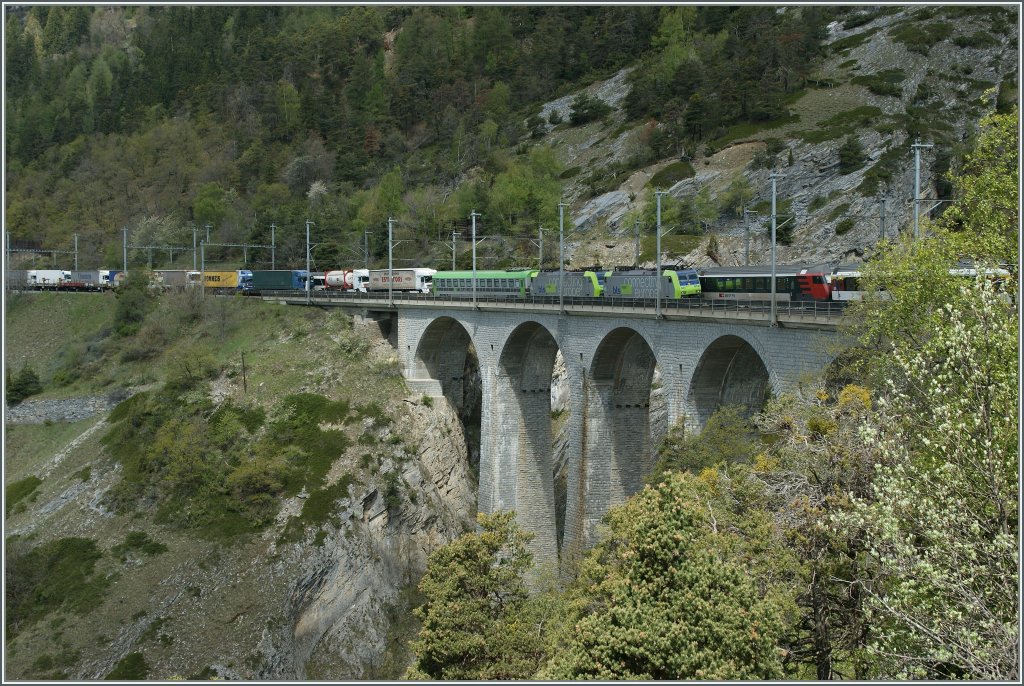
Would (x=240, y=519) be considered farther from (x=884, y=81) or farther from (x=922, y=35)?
(x=922, y=35)

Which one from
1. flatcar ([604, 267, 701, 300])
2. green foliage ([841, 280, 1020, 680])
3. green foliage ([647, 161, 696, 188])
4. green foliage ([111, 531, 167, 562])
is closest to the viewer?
green foliage ([841, 280, 1020, 680])

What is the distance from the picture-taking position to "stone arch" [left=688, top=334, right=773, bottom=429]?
1580 inches

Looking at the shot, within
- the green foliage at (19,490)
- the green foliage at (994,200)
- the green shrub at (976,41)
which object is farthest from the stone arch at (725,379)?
the green shrub at (976,41)

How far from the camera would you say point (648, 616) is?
21531mm

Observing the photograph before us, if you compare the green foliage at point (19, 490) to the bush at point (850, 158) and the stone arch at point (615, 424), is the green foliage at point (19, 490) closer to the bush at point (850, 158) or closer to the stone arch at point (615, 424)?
the stone arch at point (615, 424)

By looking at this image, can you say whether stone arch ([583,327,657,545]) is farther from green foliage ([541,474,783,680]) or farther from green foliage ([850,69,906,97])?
green foliage ([850,69,906,97])

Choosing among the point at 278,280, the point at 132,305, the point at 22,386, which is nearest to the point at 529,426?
the point at 278,280

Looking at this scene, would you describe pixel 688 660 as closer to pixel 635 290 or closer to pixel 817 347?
pixel 817 347

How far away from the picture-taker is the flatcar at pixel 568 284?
2067 inches

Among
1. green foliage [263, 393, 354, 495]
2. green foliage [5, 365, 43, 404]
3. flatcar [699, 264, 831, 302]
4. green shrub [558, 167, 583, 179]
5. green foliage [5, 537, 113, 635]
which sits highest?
green shrub [558, 167, 583, 179]

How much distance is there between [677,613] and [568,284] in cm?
3448

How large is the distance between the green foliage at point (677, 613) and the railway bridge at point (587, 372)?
483 inches

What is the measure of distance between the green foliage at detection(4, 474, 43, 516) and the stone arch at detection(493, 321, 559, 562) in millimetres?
26403

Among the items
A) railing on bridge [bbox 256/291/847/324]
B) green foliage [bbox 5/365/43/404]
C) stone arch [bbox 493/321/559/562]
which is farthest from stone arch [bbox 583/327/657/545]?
green foliage [bbox 5/365/43/404]
